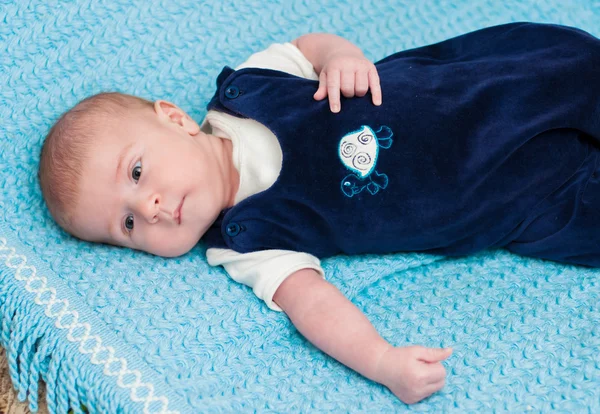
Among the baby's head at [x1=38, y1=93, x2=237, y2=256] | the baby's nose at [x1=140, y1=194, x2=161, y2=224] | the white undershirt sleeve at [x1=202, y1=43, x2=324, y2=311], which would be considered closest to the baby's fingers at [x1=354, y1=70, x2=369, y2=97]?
the white undershirt sleeve at [x1=202, y1=43, x2=324, y2=311]

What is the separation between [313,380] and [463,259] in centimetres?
41

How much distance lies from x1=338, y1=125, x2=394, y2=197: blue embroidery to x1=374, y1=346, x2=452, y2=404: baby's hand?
1.02 feet

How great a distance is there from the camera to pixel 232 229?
52.9 inches

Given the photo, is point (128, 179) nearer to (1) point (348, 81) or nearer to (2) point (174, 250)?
(2) point (174, 250)

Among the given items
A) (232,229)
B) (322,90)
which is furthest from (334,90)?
(232,229)

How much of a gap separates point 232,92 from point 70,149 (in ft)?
1.04

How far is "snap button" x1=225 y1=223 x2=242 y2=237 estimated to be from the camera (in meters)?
1.33

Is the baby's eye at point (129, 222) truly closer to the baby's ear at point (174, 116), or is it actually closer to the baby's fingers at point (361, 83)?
the baby's ear at point (174, 116)

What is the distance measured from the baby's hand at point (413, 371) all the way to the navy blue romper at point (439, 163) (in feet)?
0.90

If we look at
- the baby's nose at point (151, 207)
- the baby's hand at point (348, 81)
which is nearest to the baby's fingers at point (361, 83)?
the baby's hand at point (348, 81)

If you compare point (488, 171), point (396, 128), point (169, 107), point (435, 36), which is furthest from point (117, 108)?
point (435, 36)

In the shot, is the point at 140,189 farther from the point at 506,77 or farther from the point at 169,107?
the point at 506,77

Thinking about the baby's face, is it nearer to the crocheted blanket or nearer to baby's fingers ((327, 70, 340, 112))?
the crocheted blanket

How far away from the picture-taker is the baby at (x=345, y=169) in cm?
131
